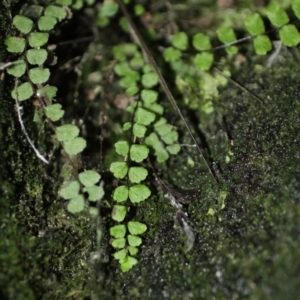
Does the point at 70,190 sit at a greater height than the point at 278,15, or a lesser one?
lesser

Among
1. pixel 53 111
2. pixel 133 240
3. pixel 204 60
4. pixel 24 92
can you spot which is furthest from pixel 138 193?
pixel 204 60

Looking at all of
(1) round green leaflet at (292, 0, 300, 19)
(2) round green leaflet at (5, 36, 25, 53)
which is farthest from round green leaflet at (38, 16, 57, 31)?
(1) round green leaflet at (292, 0, 300, 19)

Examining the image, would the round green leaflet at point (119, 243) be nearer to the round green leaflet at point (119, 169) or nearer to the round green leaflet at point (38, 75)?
the round green leaflet at point (119, 169)

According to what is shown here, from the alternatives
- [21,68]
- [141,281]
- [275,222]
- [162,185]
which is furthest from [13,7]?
[275,222]

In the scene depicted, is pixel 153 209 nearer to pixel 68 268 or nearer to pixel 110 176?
pixel 110 176

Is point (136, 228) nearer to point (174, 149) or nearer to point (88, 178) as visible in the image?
point (88, 178)

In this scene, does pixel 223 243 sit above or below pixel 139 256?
above
